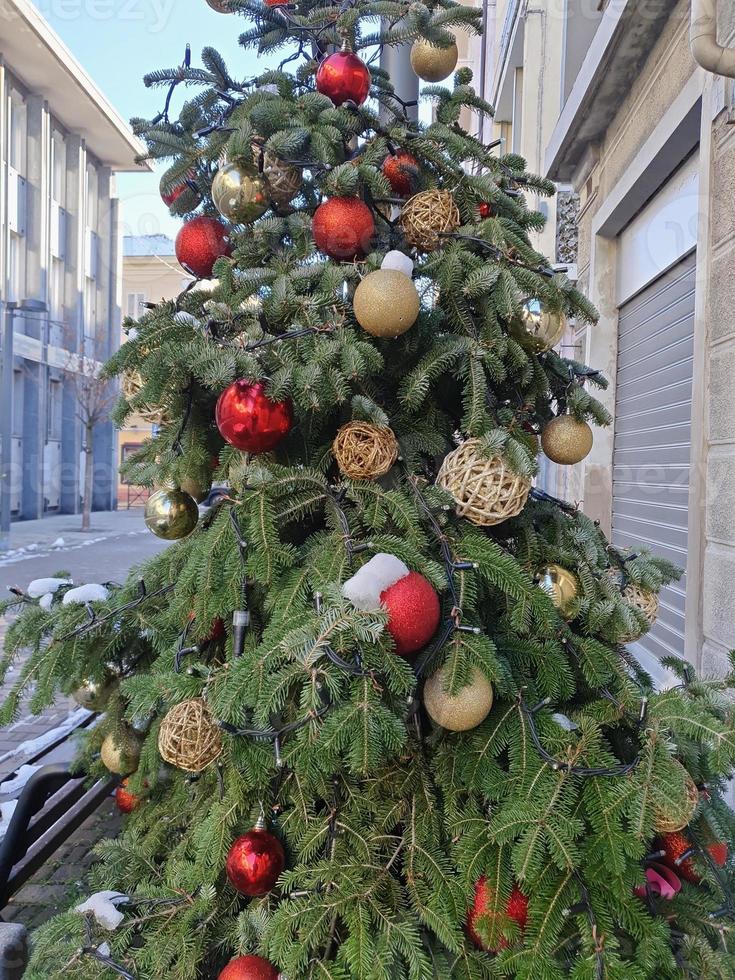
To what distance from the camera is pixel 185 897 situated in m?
1.67

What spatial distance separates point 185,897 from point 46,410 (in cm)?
2197

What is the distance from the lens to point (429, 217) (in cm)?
176

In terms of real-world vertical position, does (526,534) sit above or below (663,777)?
above

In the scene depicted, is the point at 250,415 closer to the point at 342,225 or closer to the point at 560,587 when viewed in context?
the point at 342,225

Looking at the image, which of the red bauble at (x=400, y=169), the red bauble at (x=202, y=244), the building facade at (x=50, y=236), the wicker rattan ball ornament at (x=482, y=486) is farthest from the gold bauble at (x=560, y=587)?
the building facade at (x=50, y=236)

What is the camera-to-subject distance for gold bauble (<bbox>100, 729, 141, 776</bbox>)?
205 centimetres

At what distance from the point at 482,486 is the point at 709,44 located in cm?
240

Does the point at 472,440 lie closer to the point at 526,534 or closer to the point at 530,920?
the point at 526,534

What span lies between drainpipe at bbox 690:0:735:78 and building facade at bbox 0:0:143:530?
56.2 feet

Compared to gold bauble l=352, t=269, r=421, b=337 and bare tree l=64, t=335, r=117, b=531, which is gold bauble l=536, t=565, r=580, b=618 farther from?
bare tree l=64, t=335, r=117, b=531

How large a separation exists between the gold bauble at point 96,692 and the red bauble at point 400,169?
1740 millimetres

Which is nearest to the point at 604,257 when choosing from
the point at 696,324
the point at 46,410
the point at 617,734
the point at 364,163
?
the point at 696,324

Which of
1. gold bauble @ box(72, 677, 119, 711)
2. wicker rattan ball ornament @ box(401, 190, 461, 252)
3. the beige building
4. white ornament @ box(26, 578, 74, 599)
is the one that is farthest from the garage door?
white ornament @ box(26, 578, 74, 599)

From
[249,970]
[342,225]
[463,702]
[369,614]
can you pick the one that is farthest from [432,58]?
[249,970]
